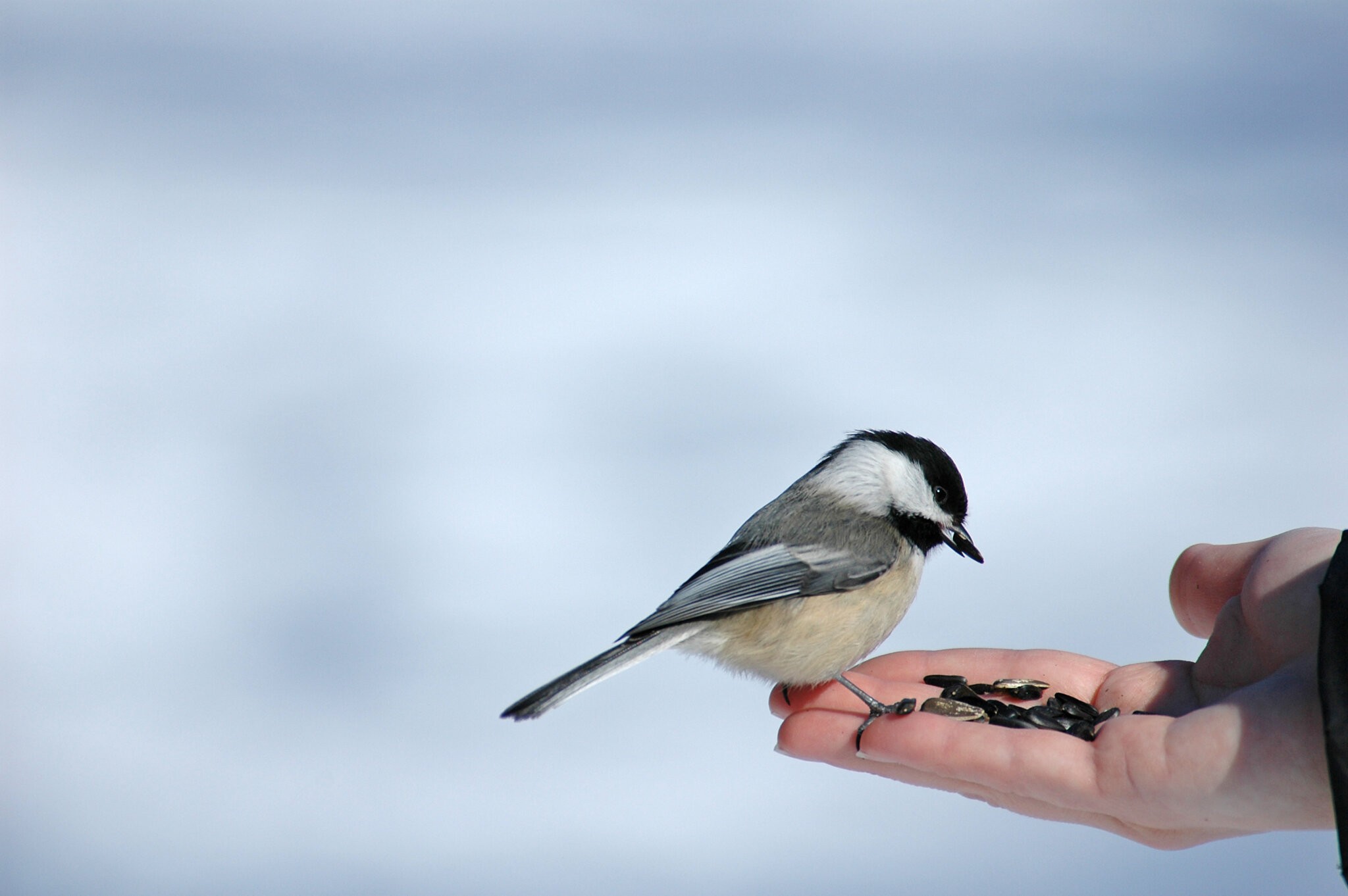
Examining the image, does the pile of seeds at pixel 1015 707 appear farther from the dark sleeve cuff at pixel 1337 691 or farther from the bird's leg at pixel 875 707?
the dark sleeve cuff at pixel 1337 691

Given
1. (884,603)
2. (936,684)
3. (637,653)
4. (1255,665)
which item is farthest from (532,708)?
(1255,665)

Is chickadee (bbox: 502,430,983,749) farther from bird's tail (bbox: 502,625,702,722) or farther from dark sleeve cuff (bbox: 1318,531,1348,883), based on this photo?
dark sleeve cuff (bbox: 1318,531,1348,883)

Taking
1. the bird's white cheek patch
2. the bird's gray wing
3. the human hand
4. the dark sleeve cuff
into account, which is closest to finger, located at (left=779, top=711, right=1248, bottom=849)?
the human hand

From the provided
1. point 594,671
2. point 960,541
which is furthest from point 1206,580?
point 594,671

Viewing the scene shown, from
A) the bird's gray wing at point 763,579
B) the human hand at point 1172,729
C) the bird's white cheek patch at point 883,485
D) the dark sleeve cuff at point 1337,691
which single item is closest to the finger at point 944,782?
the human hand at point 1172,729

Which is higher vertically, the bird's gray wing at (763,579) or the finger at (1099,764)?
the bird's gray wing at (763,579)

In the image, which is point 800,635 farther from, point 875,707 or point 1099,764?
point 1099,764
